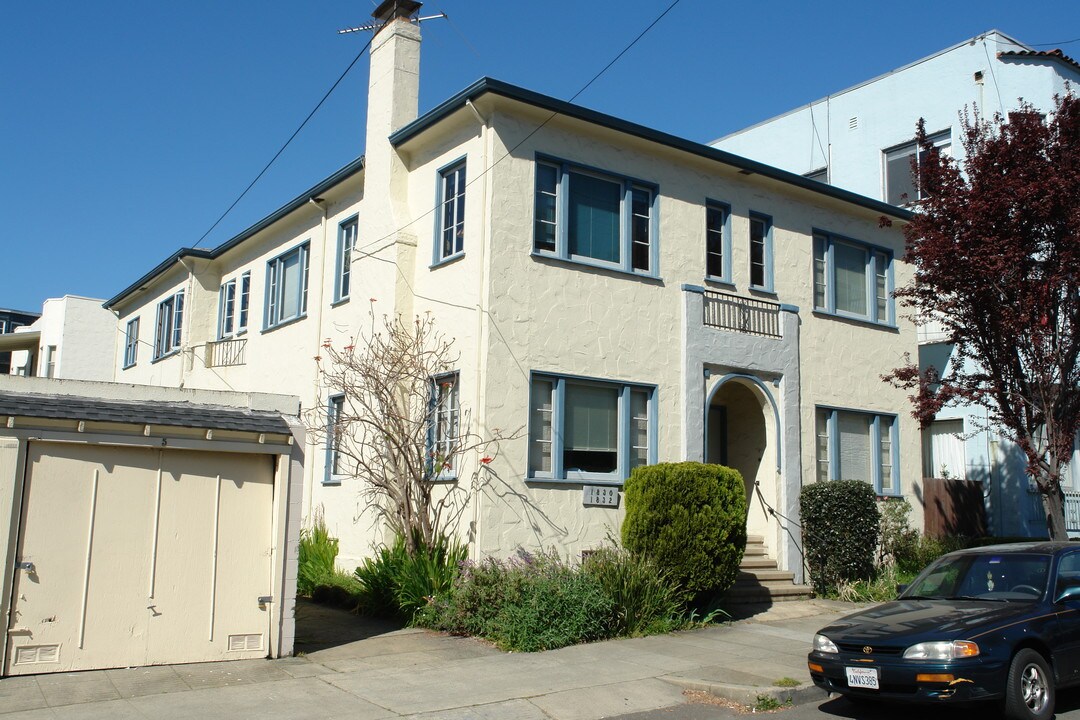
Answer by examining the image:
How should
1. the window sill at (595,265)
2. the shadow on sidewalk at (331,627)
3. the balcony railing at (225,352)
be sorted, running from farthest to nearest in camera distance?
the balcony railing at (225,352) → the window sill at (595,265) → the shadow on sidewalk at (331,627)

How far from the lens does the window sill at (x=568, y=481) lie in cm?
1307

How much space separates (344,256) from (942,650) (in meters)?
12.4

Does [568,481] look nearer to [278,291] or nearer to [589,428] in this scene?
[589,428]

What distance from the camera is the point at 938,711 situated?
28.6 feet

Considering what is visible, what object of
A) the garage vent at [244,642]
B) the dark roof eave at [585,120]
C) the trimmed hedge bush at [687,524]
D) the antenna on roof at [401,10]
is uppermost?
the antenna on roof at [401,10]

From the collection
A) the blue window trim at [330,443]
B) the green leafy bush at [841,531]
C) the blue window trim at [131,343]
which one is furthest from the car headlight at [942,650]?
the blue window trim at [131,343]

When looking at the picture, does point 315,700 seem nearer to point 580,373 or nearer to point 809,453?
point 580,373

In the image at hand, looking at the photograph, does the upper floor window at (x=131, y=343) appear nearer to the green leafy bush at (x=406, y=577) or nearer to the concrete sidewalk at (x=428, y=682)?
the green leafy bush at (x=406, y=577)

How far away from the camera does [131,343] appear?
27953mm

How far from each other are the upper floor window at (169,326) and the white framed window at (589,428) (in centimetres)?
1301

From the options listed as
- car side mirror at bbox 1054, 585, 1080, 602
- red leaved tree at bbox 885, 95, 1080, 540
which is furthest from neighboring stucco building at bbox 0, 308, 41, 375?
car side mirror at bbox 1054, 585, 1080, 602

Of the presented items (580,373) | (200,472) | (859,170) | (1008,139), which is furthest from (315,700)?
(859,170)

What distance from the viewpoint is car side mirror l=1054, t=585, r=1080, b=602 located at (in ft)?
28.0

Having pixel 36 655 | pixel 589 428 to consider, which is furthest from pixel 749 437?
pixel 36 655
